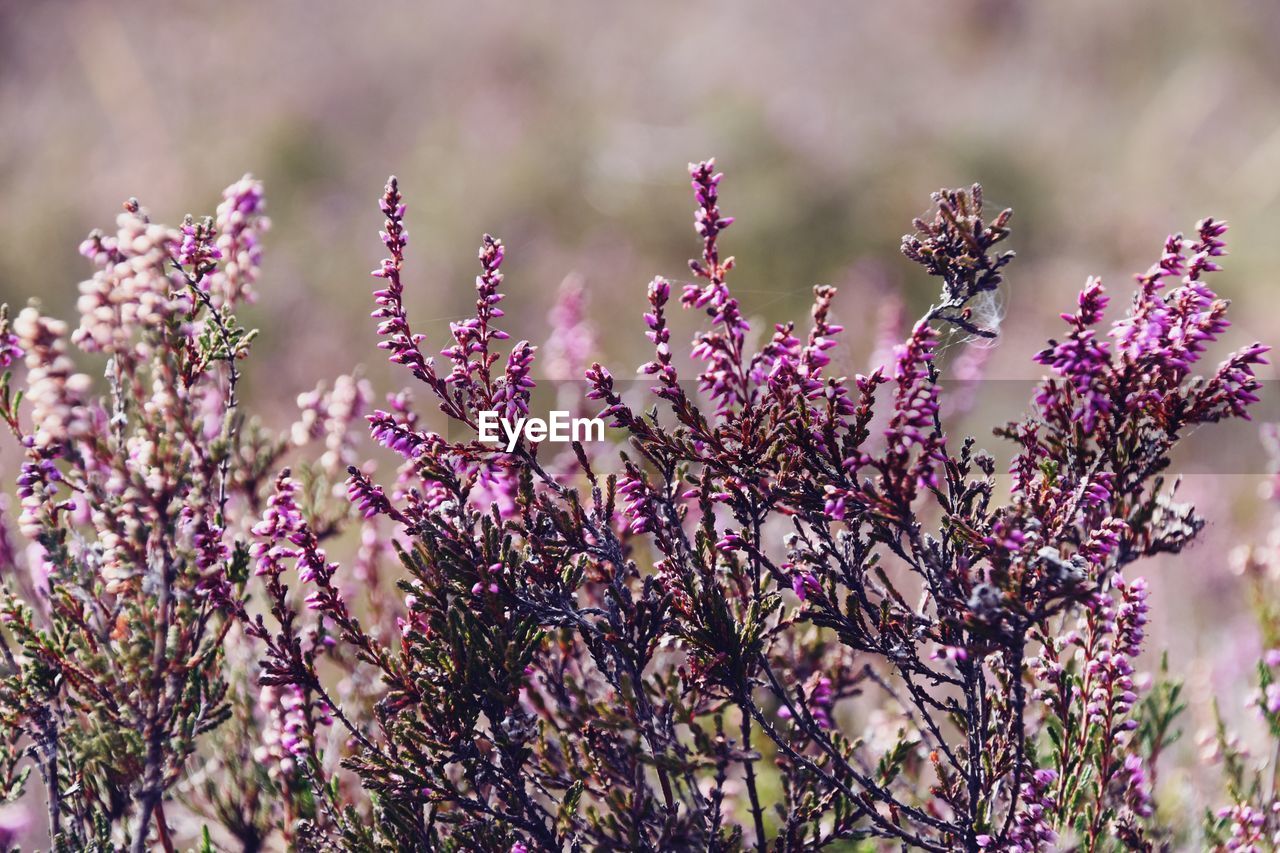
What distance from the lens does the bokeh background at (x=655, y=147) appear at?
10875 millimetres

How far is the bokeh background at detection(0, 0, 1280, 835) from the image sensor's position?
1088 cm

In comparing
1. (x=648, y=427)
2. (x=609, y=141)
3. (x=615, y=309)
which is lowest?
(x=648, y=427)

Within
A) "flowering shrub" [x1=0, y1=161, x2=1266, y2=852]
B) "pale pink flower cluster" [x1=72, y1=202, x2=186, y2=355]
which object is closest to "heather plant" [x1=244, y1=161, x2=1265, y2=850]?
"flowering shrub" [x1=0, y1=161, x2=1266, y2=852]

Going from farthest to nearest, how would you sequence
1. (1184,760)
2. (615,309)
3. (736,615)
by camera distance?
(615,309)
(1184,760)
(736,615)

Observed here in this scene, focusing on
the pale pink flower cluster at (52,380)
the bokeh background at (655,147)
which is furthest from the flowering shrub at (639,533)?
the bokeh background at (655,147)

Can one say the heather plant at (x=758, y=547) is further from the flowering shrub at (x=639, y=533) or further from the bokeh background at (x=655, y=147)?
the bokeh background at (x=655, y=147)

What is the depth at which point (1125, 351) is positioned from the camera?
2000 mm

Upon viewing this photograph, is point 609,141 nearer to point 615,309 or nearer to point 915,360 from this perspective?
point 615,309

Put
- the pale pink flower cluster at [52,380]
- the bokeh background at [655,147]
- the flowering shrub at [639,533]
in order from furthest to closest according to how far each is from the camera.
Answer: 1. the bokeh background at [655,147]
2. the flowering shrub at [639,533]
3. the pale pink flower cluster at [52,380]

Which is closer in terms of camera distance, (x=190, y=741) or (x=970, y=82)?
(x=190, y=741)

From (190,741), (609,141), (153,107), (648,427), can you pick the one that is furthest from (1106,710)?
(153,107)

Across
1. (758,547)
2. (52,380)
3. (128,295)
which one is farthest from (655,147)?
(52,380)

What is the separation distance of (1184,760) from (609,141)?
10.3 m

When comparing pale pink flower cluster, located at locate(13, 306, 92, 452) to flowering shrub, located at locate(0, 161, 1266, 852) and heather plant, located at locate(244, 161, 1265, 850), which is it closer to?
flowering shrub, located at locate(0, 161, 1266, 852)
